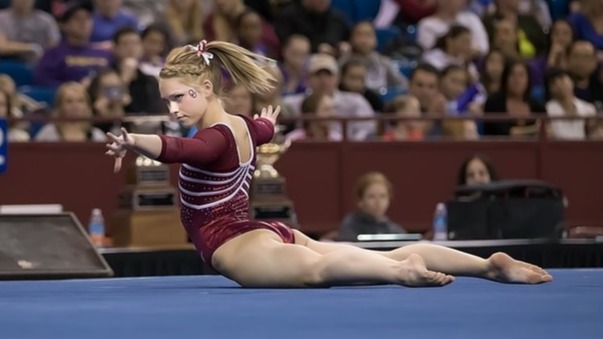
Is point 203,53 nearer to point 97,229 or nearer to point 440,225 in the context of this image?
point 97,229

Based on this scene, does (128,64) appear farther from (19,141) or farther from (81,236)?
(81,236)

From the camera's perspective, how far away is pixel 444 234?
10172mm

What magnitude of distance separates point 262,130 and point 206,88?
1.12 ft

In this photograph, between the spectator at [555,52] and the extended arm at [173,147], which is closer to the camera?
the extended arm at [173,147]

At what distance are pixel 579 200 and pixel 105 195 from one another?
11.7 feet

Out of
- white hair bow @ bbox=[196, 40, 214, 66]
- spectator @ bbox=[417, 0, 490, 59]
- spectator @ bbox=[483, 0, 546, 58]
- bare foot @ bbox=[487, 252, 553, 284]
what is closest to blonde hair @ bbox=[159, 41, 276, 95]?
white hair bow @ bbox=[196, 40, 214, 66]

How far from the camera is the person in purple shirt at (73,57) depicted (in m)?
11.8

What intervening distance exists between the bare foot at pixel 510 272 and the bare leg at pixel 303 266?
0.26 metres

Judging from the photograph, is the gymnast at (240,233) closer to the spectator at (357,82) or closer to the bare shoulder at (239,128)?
the bare shoulder at (239,128)

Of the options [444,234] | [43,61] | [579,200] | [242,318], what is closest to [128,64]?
[43,61]

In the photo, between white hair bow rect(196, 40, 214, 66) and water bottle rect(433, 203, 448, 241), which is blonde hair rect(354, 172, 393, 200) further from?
white hair bow rect(196, 40, 214, 66)

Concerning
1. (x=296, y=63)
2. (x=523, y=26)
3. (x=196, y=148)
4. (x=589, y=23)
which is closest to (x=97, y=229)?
(x=296, y=63)

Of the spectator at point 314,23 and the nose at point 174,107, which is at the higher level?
the spectator at point 314,23

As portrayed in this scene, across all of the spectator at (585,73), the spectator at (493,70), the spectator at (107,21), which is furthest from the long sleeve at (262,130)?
the spectator at (585,73)
